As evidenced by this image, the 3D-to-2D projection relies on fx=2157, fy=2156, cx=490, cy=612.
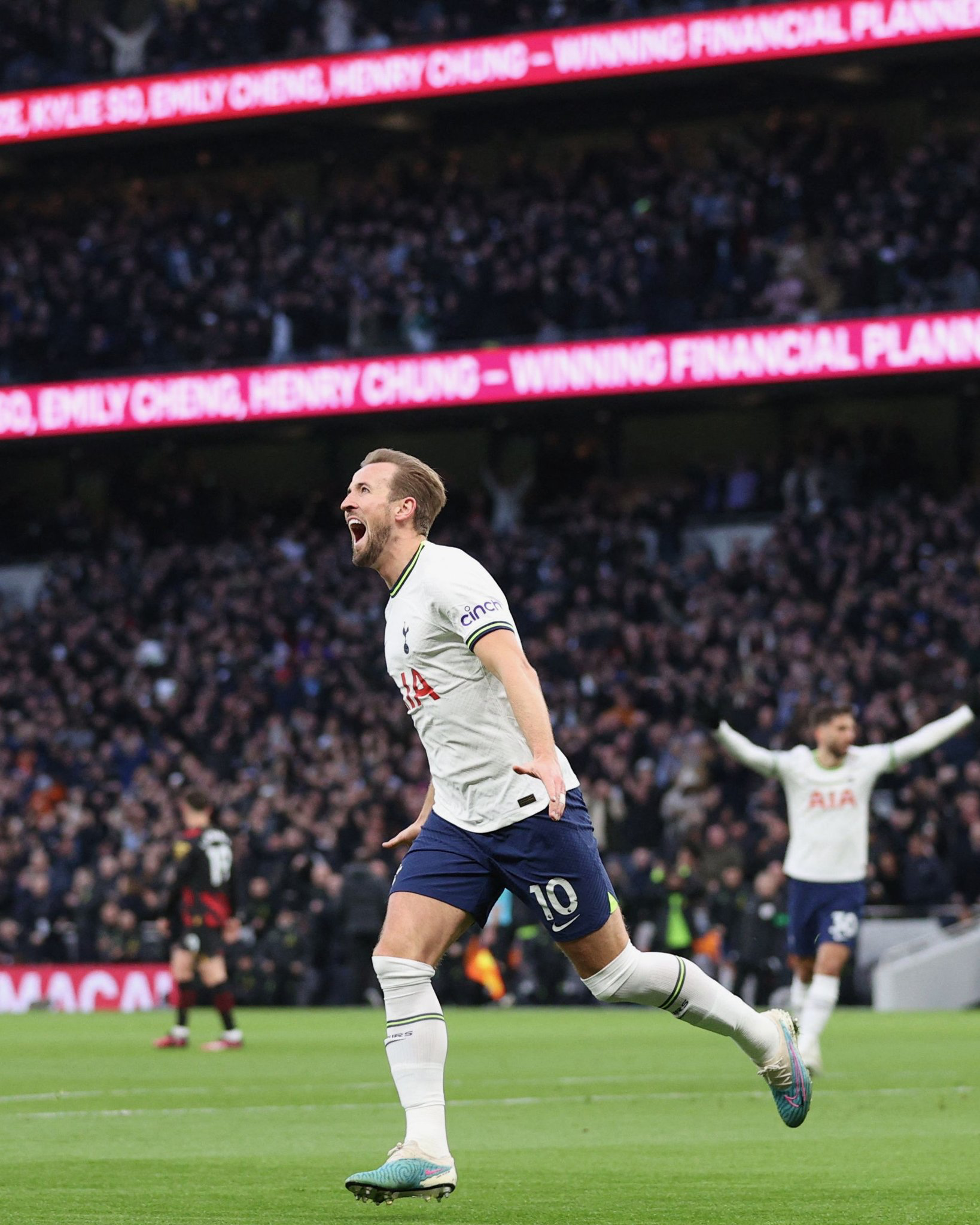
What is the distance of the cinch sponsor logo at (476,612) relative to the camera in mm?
6465

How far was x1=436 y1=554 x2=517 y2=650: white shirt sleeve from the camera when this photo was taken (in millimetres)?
6449

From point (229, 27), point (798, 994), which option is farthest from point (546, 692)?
point (798, 994)

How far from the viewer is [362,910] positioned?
980 inches

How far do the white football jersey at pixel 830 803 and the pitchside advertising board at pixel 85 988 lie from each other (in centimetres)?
1425

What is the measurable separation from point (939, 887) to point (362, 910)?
6.59 m

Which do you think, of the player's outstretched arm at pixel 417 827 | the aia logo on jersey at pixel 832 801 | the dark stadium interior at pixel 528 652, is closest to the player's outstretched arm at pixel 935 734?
the aia logo on jersey at pixel 832 801

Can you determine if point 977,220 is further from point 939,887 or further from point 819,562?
point 939,887

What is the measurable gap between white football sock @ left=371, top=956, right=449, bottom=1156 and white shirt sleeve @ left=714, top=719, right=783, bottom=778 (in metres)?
5.33

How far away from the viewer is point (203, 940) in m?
17.4

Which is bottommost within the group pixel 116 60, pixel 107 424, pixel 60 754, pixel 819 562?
pixel 60 754

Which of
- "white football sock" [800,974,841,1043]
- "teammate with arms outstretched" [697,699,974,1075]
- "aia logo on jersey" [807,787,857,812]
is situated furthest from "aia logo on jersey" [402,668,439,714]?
"aia logo on jersey" [807,787,857,812]

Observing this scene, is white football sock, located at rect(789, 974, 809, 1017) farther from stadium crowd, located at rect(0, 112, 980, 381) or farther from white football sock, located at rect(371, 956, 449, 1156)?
stadium crowd, located at rect(0, 112, 980, 381)

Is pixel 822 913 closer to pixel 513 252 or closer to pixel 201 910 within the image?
pixel 201 910

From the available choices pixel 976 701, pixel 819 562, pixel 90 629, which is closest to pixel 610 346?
pixel 819 562
